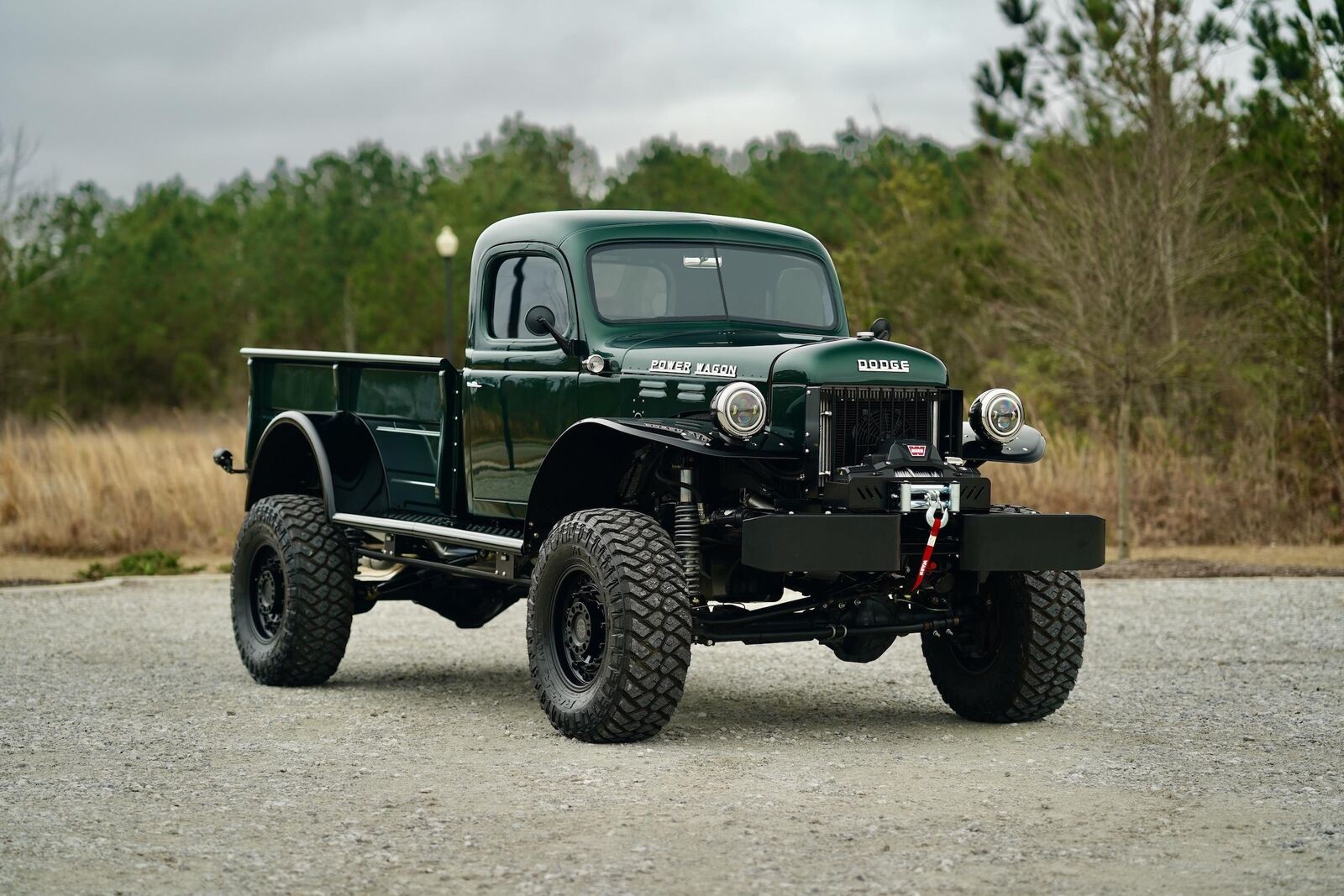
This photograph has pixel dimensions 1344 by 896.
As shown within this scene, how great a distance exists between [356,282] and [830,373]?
138 ft

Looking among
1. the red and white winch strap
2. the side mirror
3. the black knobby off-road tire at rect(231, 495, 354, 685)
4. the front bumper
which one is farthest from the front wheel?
the black knobby off-road tire at rect(231, 495, 354, 685)

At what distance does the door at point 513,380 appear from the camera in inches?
322

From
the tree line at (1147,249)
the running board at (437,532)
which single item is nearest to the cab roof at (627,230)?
the running board at (437,532)

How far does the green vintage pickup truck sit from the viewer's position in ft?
23.0

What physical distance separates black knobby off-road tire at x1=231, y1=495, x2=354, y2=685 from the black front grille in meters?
3.18

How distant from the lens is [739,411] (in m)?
6.93

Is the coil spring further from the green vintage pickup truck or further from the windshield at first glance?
the windshield

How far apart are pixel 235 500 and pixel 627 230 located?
10.2 meters

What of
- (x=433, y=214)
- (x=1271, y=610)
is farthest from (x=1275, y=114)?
(x=433, y=214)

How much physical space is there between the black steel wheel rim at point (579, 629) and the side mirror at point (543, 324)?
116 cm

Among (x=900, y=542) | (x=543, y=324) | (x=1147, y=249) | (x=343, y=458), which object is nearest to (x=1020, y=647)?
(x=900, y=542)

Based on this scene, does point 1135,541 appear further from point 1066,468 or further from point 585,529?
point 585,529

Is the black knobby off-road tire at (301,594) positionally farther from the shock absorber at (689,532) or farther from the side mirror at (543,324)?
the shock absorber at (689,532)

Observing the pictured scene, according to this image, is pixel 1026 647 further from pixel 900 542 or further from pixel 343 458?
pixel 343 458
